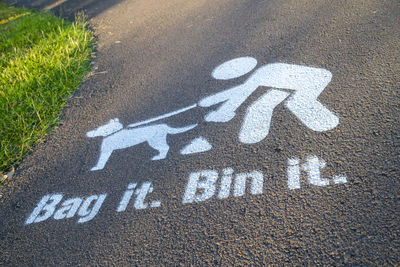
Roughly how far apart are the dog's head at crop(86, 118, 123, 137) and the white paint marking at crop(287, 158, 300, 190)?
1.61m

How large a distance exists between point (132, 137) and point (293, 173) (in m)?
1.44

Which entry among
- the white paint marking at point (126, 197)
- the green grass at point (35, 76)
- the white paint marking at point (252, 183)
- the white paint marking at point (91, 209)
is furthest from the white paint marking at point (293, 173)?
the green grass at point (35, 76)

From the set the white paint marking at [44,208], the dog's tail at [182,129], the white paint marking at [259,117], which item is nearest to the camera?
the white paint marking at [44,208]

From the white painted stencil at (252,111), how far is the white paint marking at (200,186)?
0.27 m

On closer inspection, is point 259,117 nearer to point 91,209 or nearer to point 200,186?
point 200,186

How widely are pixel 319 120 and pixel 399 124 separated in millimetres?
529

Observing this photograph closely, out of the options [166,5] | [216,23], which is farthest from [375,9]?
[166,5]

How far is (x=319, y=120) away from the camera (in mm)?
2732

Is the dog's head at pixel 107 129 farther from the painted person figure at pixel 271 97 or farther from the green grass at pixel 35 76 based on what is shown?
the painted person figure at pixel 271 97

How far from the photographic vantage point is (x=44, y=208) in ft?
8.73

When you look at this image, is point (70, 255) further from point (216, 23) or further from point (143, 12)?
point (143, 12)

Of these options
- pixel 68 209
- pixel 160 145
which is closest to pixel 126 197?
pixel 68 209

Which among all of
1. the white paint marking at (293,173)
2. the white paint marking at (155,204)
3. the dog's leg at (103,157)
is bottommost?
the white paint marking at (293,173)

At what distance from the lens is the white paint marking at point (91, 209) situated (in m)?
2.46
